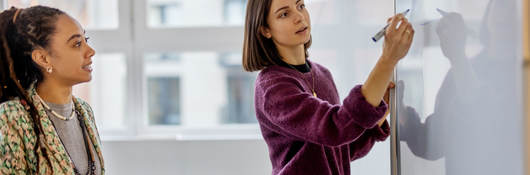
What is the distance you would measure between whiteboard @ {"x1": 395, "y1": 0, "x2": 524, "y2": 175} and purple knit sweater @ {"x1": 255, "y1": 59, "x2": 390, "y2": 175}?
9cm

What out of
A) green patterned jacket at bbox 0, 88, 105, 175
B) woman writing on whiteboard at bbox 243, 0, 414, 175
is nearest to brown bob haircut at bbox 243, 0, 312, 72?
woman writing on whiteboard at bbox 243, 0, 414, 175

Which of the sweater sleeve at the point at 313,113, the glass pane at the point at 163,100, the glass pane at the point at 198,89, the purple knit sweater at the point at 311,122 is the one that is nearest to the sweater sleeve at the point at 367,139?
the purple knit sweater at the point at 311,122

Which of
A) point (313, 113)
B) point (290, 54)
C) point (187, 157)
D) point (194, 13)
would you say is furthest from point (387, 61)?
point (194, 13)

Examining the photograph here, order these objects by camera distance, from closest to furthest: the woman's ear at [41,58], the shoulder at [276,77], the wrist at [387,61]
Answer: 1. the wrist at [387,61]
2. the shoulder at [276,77]
3. the woman's ear at [41,58]

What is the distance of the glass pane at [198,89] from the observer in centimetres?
225

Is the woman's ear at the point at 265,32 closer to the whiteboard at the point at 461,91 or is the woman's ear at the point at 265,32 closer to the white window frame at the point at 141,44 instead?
the whiteboard at the point at 461,91

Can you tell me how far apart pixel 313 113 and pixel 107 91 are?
1.48m

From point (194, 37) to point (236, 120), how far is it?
38 centimetres

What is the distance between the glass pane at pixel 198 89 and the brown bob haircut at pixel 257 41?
102 centimetres

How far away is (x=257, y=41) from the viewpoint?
47.1 inches

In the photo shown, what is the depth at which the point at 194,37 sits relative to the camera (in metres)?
2.18

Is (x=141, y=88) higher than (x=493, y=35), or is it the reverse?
(x=493, y=35)

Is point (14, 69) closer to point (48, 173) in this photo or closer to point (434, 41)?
point (48, 173)

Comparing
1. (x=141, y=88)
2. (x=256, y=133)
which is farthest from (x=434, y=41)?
(x=141, y=88)
